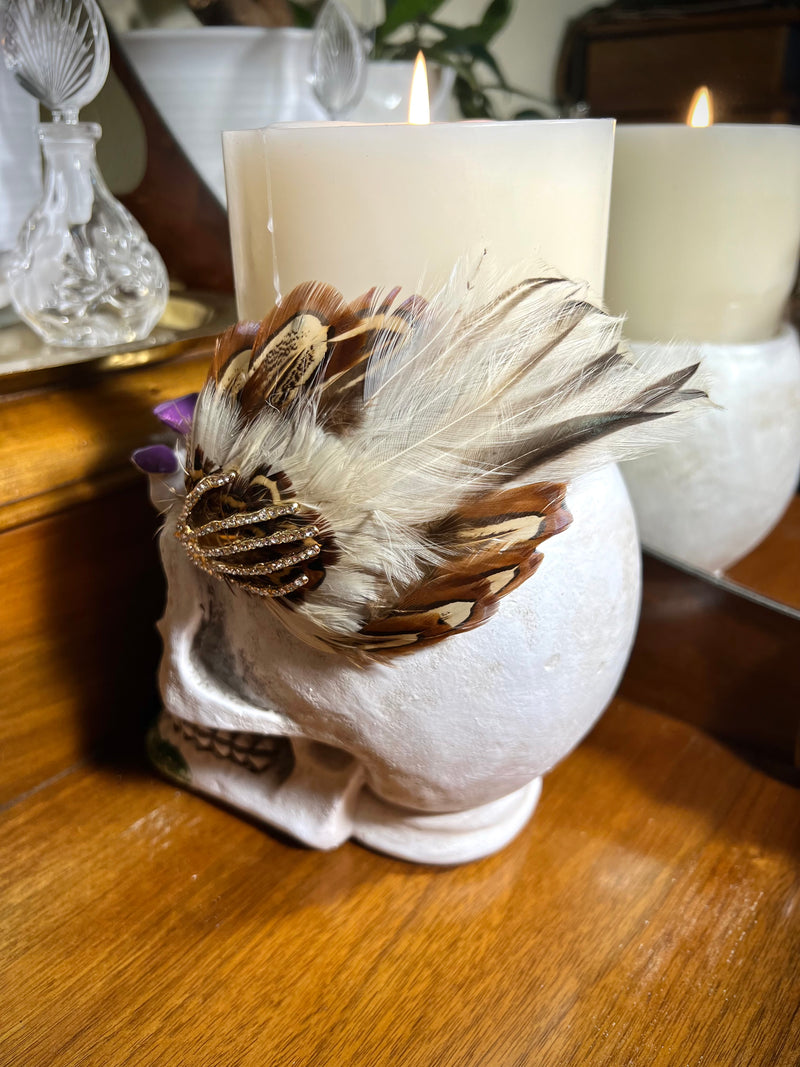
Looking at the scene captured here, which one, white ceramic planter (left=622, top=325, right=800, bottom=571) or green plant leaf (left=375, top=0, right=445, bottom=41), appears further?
green plant leaf (left=375, top=0, right=445, bottom=41)

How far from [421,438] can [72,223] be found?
0.25 meters

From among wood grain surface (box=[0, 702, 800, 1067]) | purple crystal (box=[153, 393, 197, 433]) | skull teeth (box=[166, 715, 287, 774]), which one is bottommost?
wood grain surface (box=[0, 702, 800, 1067])

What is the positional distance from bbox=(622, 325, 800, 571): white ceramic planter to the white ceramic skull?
4.9 inches

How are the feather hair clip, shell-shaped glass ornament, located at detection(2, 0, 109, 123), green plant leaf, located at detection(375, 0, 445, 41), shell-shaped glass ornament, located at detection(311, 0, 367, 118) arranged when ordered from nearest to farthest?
the feather hair clip
shell-shaped glass ornament, located at detection(2, 0, 109, 123)
shell-shaped glass ornament, located at detection(311, 0, 367, 118)
green plant leaf, located at detection(375, 0, 445, 41)

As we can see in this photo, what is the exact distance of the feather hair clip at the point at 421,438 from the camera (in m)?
0.26

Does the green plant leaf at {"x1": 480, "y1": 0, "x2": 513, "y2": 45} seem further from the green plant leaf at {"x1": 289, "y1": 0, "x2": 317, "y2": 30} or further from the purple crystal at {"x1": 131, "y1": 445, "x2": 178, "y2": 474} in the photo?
the purple crystal at {"x1": 131, "y1": 445, "x2": 178, "y2": 474}

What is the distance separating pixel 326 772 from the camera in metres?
0.38

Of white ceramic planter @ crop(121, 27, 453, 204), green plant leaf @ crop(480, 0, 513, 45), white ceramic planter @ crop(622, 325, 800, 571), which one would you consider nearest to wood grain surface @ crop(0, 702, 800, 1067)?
white ceramic planter @ crop(622, 325, 800, 571)

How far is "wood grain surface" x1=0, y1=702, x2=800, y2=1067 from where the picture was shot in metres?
0.31

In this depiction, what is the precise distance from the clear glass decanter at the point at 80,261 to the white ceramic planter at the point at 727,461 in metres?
0.26

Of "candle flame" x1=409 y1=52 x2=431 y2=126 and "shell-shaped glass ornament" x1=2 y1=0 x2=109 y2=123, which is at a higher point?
"shell-shaped glass ornament" x1=2 y1=0 x2=109 y2=123

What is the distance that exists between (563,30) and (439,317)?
82 centimetres

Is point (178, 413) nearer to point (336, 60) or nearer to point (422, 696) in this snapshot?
point (422, 696)

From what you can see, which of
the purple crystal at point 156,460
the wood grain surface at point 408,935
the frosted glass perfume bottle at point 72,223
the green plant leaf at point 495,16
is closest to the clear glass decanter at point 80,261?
the frosted glass perfume bottle at point 72,223
